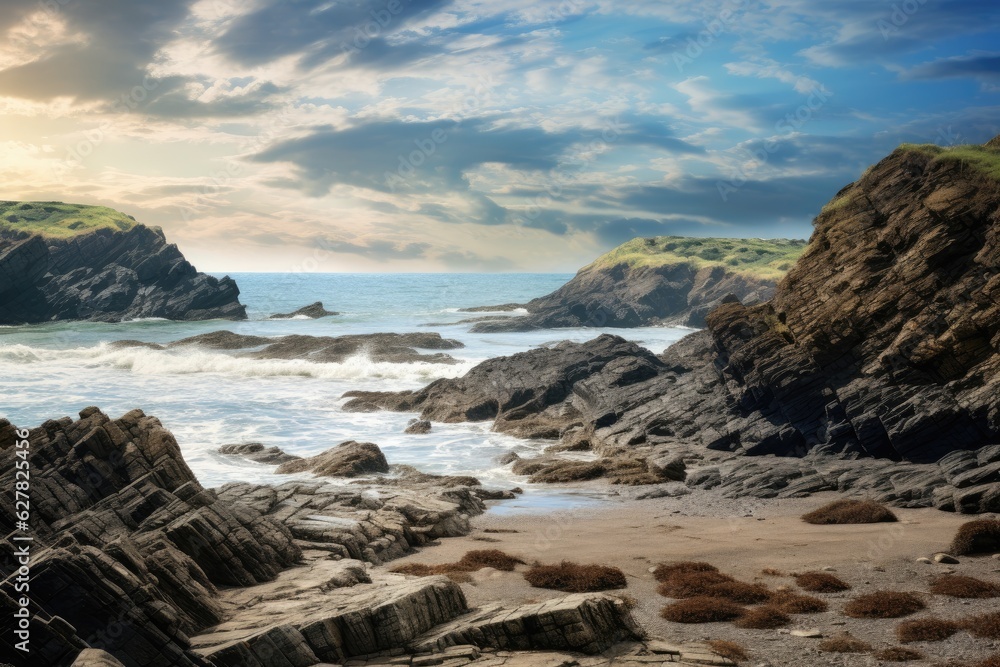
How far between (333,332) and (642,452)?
84883 mm

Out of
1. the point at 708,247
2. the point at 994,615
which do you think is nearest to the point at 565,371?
the point at 994,615

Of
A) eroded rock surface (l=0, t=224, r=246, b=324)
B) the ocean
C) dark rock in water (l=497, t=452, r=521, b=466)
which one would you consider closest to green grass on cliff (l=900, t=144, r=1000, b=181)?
the ocean

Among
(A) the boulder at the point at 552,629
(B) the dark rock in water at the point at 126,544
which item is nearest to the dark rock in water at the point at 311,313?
(B) the dark rock in water at the point at 126,544

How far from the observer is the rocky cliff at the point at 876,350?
94.8 feet

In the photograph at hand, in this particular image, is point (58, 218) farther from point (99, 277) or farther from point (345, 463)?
point (345, 463)

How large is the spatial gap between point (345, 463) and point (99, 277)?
127 metres

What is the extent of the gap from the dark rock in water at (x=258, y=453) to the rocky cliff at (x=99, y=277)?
10174 centimetres

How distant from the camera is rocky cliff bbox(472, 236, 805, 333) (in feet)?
434

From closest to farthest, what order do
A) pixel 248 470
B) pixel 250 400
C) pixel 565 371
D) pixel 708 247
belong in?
1. pixel 248 470
2. pixel 565 371
3. pixel 250 400
4. pixel 708 247

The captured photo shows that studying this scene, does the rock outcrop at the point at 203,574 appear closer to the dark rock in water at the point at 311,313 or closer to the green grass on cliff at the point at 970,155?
the green grass on cliff at the point at 970,155

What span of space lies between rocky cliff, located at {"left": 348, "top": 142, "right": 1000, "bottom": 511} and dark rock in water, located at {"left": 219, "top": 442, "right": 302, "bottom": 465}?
55.5 ft

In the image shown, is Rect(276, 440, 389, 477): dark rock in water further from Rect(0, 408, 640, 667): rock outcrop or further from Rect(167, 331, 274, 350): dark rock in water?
Rect(167, 331, 274, 350): dark rock in water

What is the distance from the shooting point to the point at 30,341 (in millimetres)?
96250

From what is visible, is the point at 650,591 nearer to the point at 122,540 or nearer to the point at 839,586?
the point at 839,586
